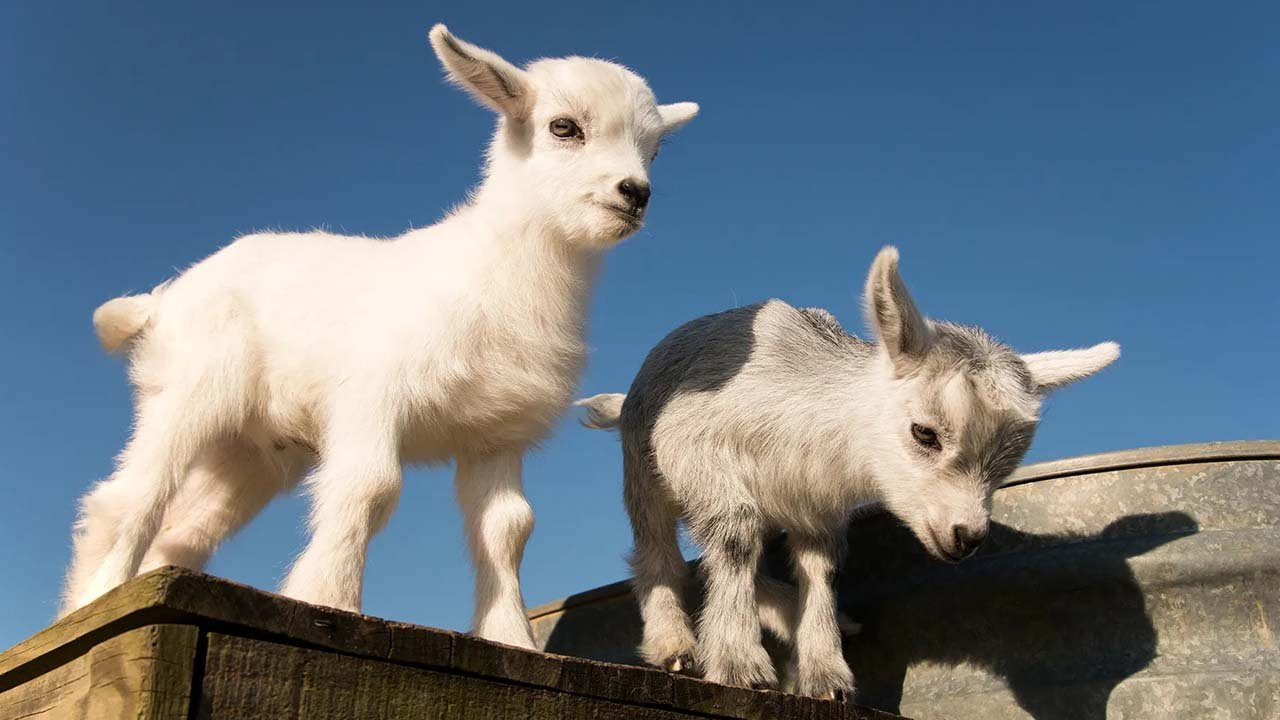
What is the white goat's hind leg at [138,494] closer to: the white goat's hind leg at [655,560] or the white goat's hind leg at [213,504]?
the white goat's hind leg at [213,504]

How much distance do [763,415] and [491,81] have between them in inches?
62.2

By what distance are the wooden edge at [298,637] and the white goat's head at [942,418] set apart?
1411 millimetres

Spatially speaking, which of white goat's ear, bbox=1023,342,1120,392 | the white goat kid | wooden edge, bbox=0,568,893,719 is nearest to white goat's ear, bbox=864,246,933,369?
white goat's ear, bbox=1023,342,1120,392

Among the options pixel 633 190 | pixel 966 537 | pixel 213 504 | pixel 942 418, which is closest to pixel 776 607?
pixel 966 537

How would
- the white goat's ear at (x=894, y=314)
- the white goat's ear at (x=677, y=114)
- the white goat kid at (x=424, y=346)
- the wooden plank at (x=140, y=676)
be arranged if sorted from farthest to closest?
the white goat's ear at (x=677, y=114) < the white goat's ear at (x=894, y=314) < the white goat kid at (x=424, y=346) < the wooden plank at (x=140, y=676)

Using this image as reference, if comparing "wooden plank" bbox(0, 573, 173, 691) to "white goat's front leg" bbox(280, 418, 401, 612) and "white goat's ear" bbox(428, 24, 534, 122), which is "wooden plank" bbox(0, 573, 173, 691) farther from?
"white goat's ear" bbox(428, 24, 534, 122)

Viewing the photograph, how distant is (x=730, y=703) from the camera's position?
10.7 feet

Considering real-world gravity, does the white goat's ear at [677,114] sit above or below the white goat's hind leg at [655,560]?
above

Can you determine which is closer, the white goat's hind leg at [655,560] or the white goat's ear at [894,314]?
the white goat's ear at [894,314]

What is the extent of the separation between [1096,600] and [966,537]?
0.75 meters

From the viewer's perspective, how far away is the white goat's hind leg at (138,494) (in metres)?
4.02

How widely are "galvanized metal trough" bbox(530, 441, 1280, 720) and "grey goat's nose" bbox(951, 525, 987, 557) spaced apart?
1.82 ft

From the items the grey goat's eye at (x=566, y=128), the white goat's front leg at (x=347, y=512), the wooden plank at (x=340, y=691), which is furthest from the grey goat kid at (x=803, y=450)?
the wooden plank at (x=340, y=691)

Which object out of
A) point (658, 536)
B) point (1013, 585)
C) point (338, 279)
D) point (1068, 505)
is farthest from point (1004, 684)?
point (338, 279)
